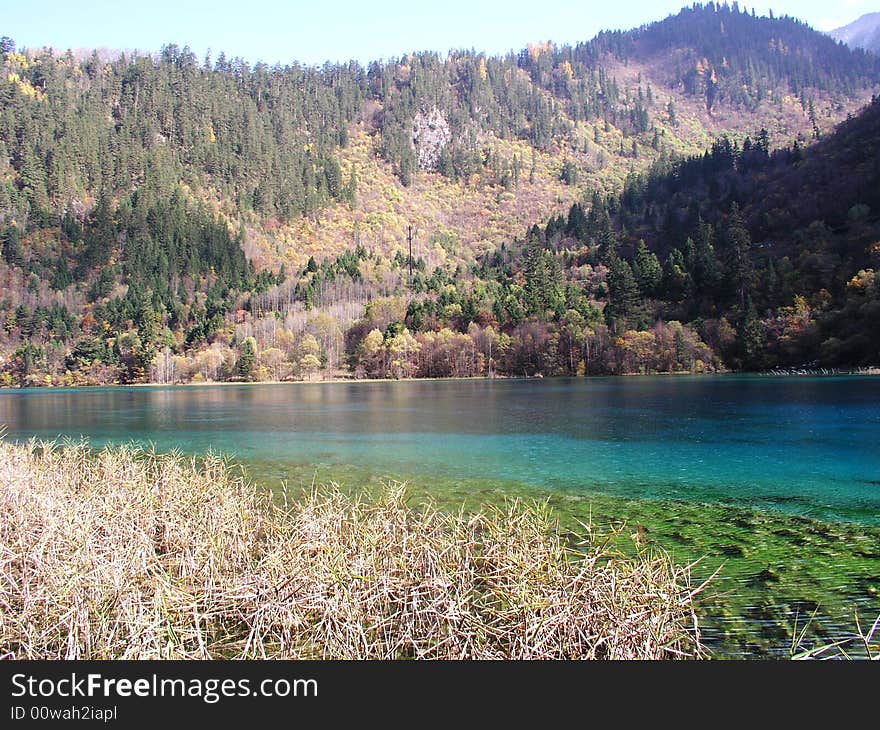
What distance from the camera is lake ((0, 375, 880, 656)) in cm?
1282

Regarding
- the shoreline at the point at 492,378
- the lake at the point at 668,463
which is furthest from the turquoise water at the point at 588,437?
the shoreline at the point at 492,378

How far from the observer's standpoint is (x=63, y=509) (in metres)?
12.0

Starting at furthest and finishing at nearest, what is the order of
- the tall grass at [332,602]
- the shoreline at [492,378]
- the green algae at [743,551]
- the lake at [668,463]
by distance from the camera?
the shoreline at [492,378]
the lake at [668,463]
the green algae at [743,551]
the tall grass at [332,602]

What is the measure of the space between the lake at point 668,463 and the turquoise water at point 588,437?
0.15 meters

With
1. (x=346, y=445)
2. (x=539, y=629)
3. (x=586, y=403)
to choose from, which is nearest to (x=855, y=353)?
(x=586, y=403)

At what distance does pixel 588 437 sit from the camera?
3797 centimetres

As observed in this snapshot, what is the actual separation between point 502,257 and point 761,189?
232ft

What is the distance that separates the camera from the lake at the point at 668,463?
1282 centimetres

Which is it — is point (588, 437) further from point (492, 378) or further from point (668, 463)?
point (492, 378)

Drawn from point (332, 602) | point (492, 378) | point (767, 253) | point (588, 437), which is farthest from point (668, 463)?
point (767, 253)

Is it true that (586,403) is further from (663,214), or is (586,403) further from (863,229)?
(663,214)

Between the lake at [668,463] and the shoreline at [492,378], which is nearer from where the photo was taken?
the lake at [668,463]

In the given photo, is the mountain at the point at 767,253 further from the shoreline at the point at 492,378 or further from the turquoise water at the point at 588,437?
the turquoise water at the point at 588,437

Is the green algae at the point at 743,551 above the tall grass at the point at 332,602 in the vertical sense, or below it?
below
